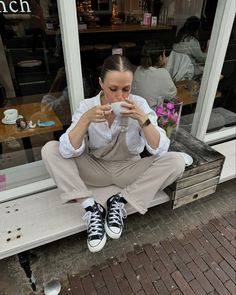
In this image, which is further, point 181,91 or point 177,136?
point 181,91

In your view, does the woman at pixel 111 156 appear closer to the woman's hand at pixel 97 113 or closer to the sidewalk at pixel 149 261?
the woman's hand at pixel 97 113

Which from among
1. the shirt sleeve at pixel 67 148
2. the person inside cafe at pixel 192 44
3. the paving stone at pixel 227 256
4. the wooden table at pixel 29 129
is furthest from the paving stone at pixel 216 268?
the person inside cafe at pixel 192 44

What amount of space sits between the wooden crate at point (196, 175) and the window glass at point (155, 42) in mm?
563

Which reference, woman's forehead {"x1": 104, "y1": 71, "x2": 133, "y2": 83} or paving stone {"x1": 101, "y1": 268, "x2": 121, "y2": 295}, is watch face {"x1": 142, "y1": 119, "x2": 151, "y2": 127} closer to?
woman's forehead {"x1": 104, "y1": 71, "x2": 133, "y2": 83}

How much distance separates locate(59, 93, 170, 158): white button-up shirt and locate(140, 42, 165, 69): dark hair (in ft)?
2.51

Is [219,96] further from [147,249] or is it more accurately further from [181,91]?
[147,249]

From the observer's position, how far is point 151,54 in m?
2.50

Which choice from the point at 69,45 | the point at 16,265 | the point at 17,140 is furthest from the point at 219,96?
the point at 16,265

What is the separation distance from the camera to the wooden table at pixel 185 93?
2484mm

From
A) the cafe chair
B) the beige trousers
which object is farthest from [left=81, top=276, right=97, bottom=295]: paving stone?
the cafe chair

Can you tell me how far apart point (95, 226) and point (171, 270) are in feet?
2.29

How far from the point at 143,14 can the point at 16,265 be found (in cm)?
322

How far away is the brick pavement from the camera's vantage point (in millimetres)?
1571

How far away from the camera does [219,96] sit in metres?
2.65
